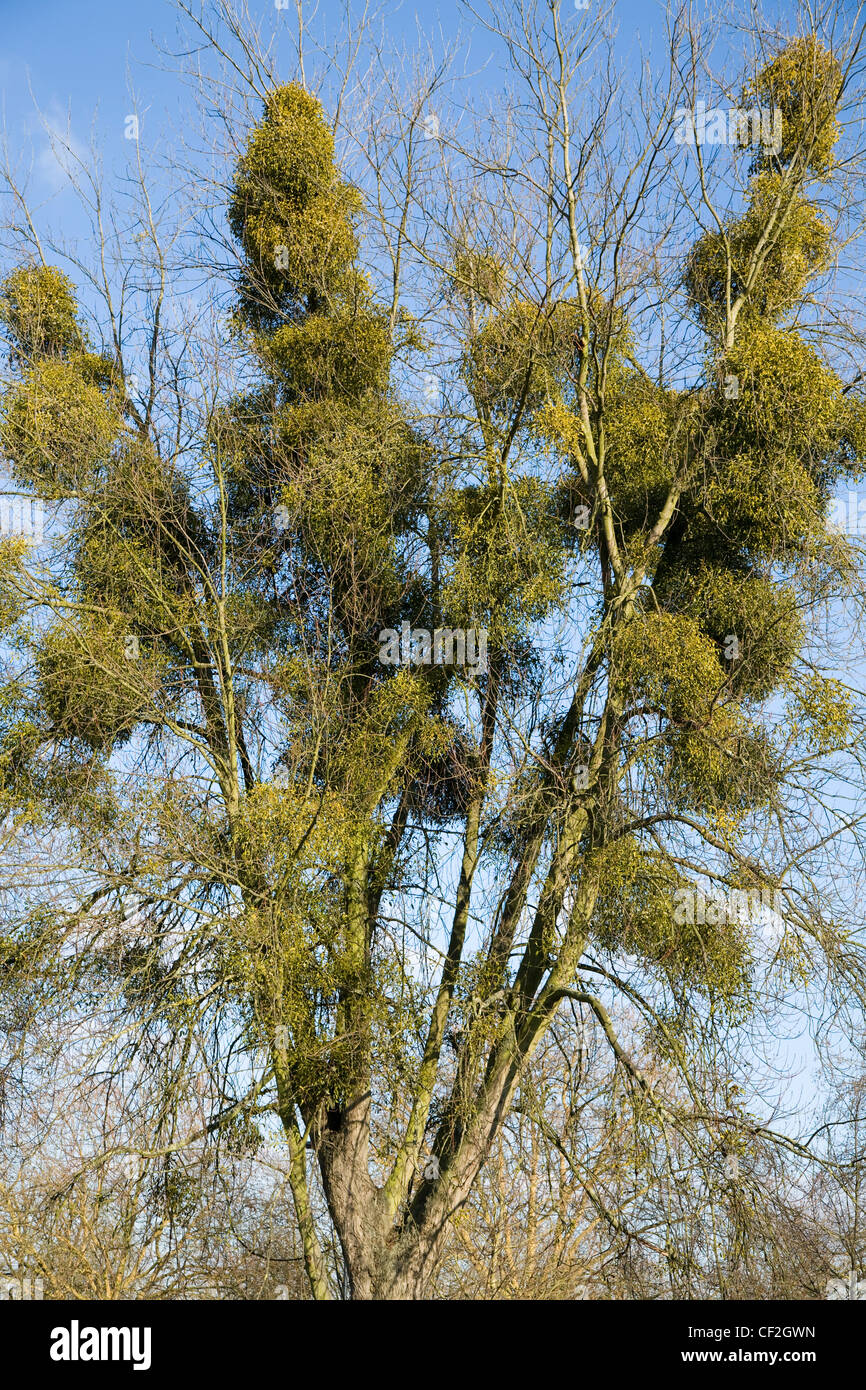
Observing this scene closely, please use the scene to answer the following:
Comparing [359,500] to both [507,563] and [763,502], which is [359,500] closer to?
[507,563]

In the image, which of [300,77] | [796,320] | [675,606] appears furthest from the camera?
[300,77]

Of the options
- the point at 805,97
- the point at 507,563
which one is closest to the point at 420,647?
the point at 507,563

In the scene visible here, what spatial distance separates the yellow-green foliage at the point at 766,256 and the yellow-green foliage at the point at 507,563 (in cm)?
198

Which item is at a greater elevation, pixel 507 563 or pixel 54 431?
pixel 54 431

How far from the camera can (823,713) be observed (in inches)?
341

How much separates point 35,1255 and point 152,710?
3.66 m

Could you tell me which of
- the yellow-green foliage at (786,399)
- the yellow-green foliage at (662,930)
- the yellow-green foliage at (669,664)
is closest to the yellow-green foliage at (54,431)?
the yellow-green foliage at (669,664)

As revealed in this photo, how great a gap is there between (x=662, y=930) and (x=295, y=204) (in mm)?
6875

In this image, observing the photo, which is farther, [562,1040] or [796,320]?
[796,320]

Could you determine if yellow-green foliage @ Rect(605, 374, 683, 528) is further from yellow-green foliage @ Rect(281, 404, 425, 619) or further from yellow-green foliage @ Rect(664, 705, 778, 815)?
yellow-green foliage @ Rect(664, 705, 778, 815)

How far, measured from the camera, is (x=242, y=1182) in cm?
948

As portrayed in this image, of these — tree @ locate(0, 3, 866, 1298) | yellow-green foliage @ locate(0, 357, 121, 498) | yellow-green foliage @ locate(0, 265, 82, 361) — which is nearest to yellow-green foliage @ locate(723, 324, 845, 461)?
tree @ locate(0, 3, 866, 1298)
